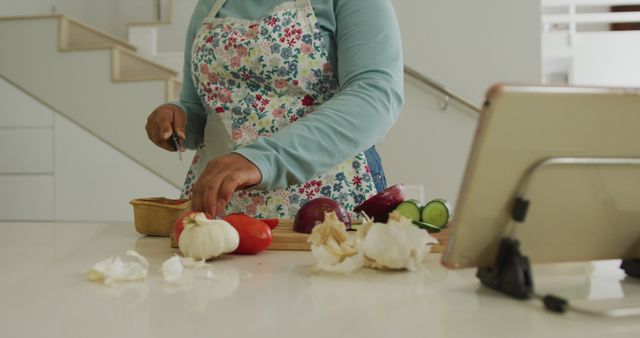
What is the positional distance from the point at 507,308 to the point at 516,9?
11.5ft

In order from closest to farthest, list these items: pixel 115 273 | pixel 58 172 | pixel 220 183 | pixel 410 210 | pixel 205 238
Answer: pixel 115 273, pixel 205 238, pixel 220 183, pixel 410 210, pixel 58 172

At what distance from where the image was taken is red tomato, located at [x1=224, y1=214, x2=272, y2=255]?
968 mm

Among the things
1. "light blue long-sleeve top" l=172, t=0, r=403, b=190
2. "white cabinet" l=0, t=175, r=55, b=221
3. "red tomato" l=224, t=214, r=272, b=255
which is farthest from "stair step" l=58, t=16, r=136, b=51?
"red tomato" l=224, t=214, r=272, b=255

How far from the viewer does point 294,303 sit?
2.18 feet

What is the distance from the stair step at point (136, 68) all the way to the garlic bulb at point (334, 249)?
10.5 ft

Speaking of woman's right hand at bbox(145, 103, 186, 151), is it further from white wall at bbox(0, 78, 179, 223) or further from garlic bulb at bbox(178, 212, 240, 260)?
white wall at bbox(0, 78, 179, 223)

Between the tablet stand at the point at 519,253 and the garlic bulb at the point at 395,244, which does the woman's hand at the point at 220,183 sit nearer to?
the garlic bulb at the point at 395,244

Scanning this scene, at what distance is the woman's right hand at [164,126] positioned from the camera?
4.70 feet

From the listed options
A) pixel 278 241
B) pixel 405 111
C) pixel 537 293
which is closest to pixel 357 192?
pixel 278 241

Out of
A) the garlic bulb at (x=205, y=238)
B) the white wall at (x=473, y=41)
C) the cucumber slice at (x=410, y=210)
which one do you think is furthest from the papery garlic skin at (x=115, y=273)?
the white wall at (x=473, y=41)

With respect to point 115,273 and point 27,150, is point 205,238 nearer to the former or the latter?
point 115,273

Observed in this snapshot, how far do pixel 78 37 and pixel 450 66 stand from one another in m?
2.02

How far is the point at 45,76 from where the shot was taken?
12.8ft

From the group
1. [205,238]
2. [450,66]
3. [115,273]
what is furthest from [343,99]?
[450,66]
